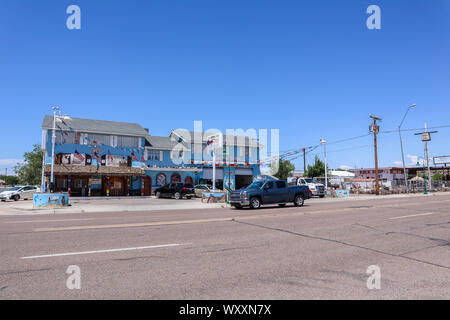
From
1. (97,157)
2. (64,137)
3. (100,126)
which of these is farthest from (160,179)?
(64,137)

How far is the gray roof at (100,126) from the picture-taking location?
35.7 metres

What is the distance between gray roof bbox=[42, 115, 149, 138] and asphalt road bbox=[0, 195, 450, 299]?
29.0 meters

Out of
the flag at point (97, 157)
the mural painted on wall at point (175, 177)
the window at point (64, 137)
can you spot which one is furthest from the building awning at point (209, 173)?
the window at point (64, 137)

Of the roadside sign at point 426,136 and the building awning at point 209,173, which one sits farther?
the roadside sign at point 426,136

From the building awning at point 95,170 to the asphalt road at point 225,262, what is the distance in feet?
85.5

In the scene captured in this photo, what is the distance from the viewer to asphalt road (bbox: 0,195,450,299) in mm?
4102

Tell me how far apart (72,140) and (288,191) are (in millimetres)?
27304

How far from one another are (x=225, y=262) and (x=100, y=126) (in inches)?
1444

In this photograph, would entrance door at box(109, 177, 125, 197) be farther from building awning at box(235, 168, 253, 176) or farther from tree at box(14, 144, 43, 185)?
tree at box(14, 144, 43, 185)

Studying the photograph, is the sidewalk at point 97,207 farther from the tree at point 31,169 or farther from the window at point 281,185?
the tree at point 31,169

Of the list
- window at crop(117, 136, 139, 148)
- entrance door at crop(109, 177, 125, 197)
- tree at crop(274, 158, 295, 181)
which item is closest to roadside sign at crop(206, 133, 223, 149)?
window at crop(117, 136, 139, 148)

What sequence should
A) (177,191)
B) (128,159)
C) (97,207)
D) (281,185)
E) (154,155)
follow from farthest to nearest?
(154,155) < (128,159) < (177,191) < (97,207) < (281,185)

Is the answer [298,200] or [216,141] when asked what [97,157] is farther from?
[298,200]

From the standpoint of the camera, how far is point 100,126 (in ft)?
125
